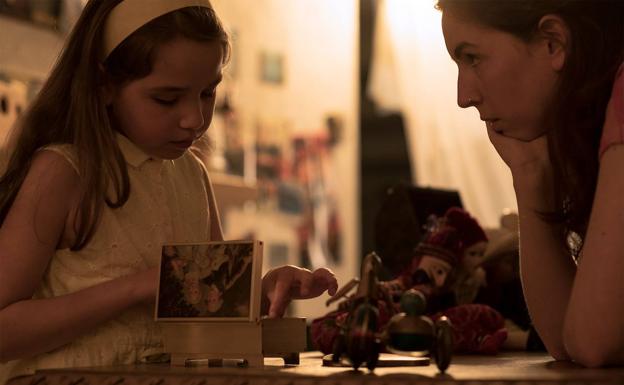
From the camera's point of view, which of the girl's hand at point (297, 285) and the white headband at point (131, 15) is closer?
the girl's hand at point (297, 285)

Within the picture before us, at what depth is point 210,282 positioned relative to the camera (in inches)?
35.9

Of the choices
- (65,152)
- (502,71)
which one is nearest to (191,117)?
(65,152)

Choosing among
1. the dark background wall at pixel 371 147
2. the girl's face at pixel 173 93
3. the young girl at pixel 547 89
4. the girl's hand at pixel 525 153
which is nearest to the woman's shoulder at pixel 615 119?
the young girl at pixel 547 89

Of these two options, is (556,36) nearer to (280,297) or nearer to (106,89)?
(280,297)

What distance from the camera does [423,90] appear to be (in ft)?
12.9

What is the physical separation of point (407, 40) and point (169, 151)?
2944mm

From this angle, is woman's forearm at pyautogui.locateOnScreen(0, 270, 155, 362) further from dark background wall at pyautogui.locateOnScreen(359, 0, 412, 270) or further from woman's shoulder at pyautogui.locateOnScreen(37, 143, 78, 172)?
dark background wall at pyautogui.locateOnScreen(359, 0, 412, 270)

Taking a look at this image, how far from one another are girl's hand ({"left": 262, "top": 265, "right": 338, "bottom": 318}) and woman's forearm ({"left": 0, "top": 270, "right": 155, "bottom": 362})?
0.14 metres

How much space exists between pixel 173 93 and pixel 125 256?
0.21 meters

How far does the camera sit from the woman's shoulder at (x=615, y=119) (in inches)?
36.4

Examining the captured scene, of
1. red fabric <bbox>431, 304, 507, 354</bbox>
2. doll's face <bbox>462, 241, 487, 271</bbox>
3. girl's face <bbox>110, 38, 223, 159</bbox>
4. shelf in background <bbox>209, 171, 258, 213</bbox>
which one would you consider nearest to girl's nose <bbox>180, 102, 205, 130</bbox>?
girl's face <bbox>110, 38, 223, 159</bbox>

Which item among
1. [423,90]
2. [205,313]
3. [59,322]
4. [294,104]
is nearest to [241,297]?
[205,313]

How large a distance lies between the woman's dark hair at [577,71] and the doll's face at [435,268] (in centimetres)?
47

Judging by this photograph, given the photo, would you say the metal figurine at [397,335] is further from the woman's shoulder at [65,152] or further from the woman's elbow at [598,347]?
the woman's shoulder at [65,152]
